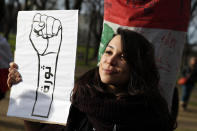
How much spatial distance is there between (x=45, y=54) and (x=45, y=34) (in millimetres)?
138

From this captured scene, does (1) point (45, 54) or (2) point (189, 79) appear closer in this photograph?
(1) point (45, 54)

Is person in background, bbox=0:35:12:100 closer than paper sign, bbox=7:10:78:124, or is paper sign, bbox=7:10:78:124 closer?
paper sign, bbox=7:10:78:124

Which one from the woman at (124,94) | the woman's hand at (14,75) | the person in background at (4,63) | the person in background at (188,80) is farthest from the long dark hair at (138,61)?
the person in background at (188,80)

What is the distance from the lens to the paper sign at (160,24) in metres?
2.08

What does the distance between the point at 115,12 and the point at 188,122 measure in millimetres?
5587

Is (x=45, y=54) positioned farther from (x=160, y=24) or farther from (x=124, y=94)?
(x=160, y=24)

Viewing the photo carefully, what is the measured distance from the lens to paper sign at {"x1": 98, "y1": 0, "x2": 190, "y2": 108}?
2.08 m

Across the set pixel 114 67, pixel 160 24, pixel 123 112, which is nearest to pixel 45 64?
pixel 114 67

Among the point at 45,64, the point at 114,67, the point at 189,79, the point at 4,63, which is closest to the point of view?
the point at 114,67

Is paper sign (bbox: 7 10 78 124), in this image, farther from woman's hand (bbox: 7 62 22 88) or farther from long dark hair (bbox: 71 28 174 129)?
long dark hair (bbox: 71 28 174 129)

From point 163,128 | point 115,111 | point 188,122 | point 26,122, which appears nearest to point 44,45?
→ point 26,122

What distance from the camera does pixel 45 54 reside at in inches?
76.5

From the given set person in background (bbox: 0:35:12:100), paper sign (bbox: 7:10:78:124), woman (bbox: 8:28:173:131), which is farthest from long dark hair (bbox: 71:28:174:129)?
person in background (bbox: 0:35:12:100)

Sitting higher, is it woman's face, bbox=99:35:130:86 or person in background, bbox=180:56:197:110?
woman's face, bbox=99:35:130:86
